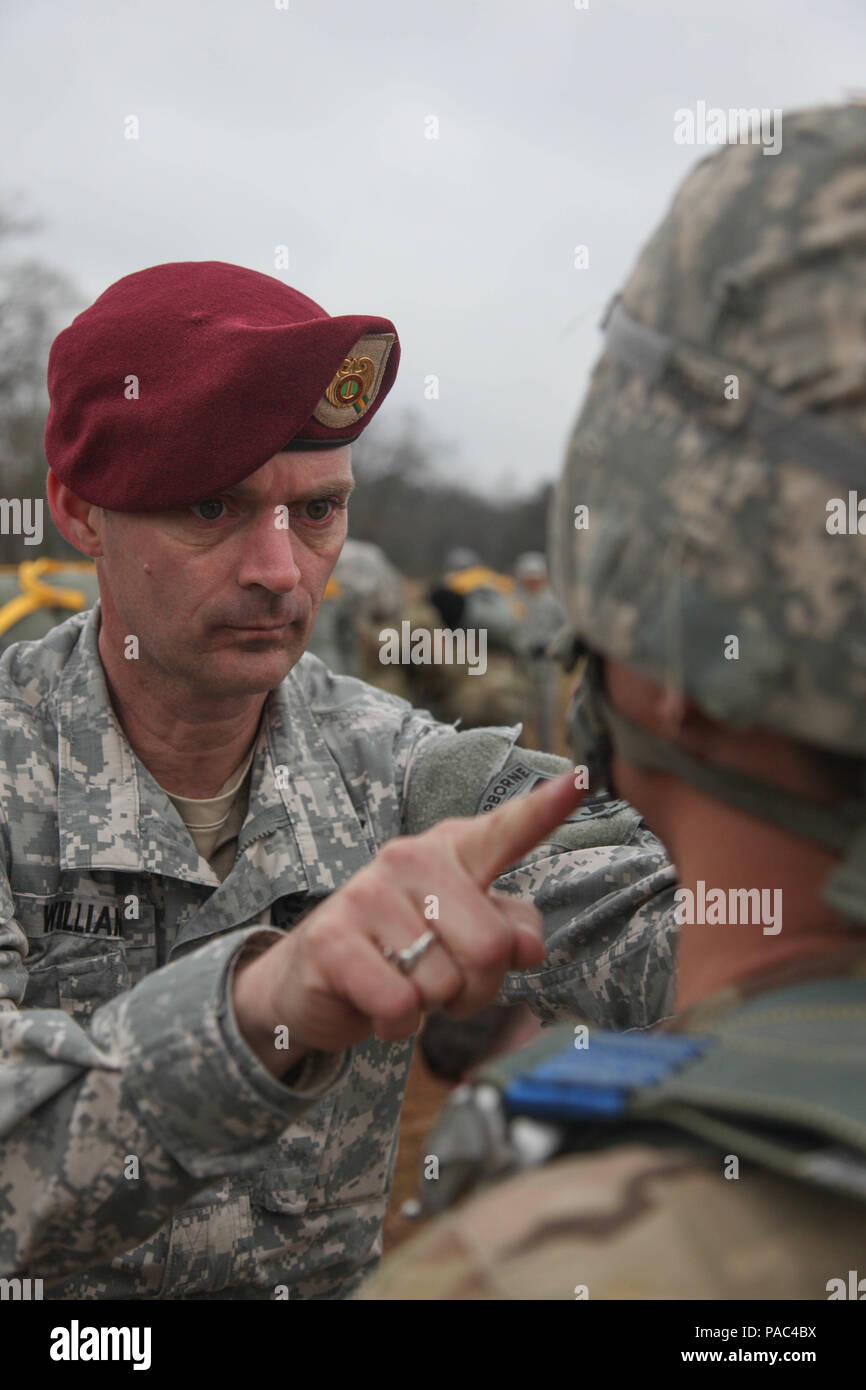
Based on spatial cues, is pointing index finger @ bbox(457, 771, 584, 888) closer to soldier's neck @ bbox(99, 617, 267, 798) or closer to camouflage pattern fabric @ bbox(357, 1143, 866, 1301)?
camouflage pattern fabric @ bbox(357, 1143, 866, 1301)

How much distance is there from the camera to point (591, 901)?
2.77 meters

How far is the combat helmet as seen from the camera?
143 cm

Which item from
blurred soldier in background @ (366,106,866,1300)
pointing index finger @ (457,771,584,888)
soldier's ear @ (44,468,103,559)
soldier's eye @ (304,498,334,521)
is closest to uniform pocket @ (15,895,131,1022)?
soldier's ear @ (44,468,103,559)

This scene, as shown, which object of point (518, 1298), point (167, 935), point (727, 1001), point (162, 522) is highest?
point (162, 522)

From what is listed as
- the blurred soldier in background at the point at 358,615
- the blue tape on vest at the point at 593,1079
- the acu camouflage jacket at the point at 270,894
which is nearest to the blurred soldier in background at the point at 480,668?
the blurred soldier in background at the point at 358,615

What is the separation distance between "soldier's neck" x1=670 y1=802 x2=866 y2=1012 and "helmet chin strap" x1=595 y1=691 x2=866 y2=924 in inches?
0.9

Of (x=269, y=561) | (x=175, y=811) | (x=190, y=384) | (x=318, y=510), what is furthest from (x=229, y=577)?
(x=175, y=811)

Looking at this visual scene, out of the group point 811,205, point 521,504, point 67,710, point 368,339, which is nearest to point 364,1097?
point 67,710

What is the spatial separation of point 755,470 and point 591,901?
4.87 feet

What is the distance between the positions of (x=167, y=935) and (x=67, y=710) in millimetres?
589

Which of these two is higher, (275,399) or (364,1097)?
(275,399)

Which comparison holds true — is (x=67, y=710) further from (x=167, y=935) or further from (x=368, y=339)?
→ (x=368, y=339)

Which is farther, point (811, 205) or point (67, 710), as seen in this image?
point (67, 710)

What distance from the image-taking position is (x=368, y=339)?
10.2ft
